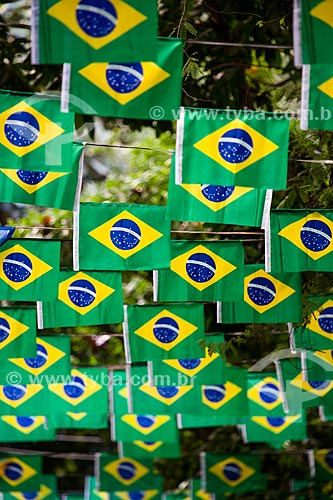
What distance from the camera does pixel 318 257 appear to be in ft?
27.6

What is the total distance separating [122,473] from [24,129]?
5984 mm

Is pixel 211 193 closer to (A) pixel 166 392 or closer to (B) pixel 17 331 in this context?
(B) pixel 17 331

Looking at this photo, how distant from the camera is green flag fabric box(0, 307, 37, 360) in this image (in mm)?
9141

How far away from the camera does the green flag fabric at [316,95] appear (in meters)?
6.38

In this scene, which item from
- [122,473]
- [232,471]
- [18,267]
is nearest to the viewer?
[18,267]

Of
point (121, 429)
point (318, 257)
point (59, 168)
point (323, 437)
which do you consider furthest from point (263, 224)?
point (323, 437)

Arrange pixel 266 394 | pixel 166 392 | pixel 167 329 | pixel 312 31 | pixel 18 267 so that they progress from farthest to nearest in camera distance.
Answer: pixel 266 394 → pixel 166 392 → pixel 167 329 → pixel 18 267 → pixel 312 31

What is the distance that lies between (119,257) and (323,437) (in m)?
6.42

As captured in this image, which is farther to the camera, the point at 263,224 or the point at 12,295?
the point at 12,295

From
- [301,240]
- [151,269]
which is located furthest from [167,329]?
[301,240]

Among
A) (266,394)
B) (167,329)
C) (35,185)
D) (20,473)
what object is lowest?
(20,473)

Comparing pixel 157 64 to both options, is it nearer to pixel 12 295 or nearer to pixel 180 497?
pixel 12 295

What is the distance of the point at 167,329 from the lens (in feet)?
31.2

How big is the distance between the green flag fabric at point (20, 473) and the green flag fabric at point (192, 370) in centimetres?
279
